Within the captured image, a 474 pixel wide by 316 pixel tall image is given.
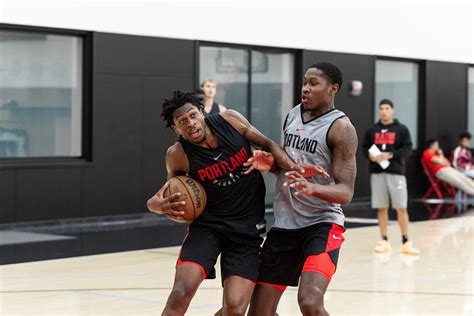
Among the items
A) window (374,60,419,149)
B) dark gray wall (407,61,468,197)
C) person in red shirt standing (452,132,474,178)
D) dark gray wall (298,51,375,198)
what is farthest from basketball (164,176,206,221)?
person in red shirt standing (452,132,474,178)

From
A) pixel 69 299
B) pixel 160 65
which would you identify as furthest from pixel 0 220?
pixel 69 299

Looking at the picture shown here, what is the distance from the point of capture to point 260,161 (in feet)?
18.9

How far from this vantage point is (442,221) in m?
14.9

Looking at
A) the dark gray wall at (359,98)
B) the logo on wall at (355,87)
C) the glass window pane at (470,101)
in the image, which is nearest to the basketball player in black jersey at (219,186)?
the dark gray wall at (359,98)

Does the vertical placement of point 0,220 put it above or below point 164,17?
below

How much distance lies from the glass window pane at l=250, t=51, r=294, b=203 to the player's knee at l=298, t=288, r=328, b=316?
35.3ft

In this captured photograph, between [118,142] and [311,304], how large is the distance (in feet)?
30.0

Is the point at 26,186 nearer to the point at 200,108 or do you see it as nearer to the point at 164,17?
the point at 164,17

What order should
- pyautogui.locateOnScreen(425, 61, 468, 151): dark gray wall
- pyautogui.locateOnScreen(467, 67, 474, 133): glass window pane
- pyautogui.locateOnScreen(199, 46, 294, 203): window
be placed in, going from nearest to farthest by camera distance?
pyautogui.locateOnScreen(199, 46, 294, 203): window → pyautogui.locateOnScreen(425, 61, 468, 151): dark gray wall → pyautogui.locateOnScreen(467, 67, 474, 133): glass window pane

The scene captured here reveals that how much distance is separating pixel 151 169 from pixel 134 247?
10.6 ft

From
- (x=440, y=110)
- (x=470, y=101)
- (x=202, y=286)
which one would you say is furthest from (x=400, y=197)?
(x=470, y=101)

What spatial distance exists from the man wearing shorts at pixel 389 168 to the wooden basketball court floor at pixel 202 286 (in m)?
0.32

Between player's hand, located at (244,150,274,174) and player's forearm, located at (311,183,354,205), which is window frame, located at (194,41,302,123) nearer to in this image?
player's hand, located at (244,150,274,174)

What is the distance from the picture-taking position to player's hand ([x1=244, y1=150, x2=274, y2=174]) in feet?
18.9
